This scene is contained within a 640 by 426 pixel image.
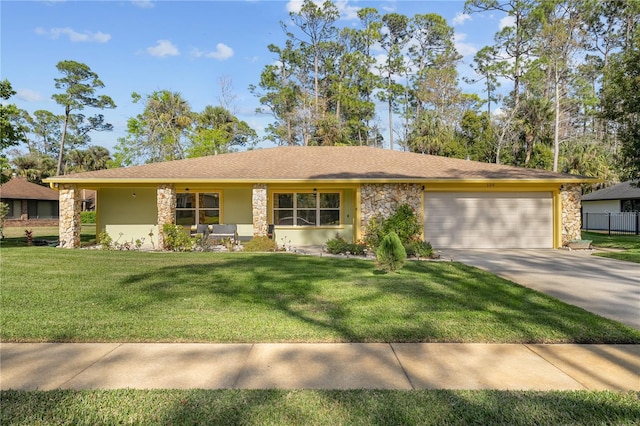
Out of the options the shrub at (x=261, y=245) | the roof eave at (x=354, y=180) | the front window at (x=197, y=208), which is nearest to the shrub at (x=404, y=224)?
the roof eave at (x=354, y=180)

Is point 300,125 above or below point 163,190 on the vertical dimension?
above

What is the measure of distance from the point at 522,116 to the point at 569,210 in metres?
20.6

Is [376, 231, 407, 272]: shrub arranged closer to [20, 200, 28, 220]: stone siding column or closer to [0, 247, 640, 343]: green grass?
[0, 247, 640, 343]: green grass

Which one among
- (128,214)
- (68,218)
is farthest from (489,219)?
(68,218)

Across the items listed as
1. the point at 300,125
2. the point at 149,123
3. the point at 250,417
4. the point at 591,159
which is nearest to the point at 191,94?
the point at 149,123

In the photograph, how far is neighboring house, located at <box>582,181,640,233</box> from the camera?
22.2 metres

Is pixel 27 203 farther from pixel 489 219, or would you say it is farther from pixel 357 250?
pixel 489 219

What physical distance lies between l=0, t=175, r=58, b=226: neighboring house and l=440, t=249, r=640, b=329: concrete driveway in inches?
1316

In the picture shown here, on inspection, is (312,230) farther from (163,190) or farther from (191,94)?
(191,94)

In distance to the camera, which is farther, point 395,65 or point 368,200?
point 395,65

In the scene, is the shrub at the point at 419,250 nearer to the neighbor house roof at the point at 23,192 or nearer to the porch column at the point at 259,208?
the porch column at the point at 259,208

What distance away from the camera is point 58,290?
245 inches

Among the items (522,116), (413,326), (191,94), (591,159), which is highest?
(191,94)

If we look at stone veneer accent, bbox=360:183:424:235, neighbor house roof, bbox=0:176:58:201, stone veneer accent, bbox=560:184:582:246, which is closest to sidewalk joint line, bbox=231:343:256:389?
stone veneer accent, bbox=360:183:424:235
